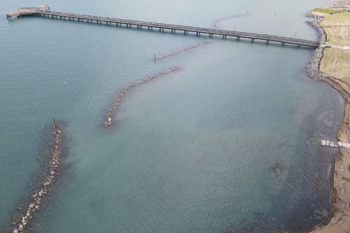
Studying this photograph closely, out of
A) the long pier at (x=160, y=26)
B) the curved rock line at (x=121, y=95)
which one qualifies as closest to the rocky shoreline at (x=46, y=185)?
the curved rock line at (x=121, y=95)

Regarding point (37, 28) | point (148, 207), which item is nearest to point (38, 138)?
point (148, 207)

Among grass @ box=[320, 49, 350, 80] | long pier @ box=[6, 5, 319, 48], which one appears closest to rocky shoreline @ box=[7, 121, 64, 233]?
long pier @ box=[6, 5, 319, 48]

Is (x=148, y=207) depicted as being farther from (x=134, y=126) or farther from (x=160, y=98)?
(x=160, y=98)

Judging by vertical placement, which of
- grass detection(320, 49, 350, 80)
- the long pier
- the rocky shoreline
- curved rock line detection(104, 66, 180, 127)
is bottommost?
the rocky shoreline

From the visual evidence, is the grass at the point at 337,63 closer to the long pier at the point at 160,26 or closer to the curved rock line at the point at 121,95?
the long pier at the point at 160,26

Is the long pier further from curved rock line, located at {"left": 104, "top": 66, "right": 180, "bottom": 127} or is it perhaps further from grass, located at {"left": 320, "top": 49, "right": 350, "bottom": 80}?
curved rock line, located at {"left": 104, "top": 66, "right": 180, "bottom": 127}

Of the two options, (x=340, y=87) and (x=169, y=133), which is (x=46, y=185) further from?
(x=340, y=87)
